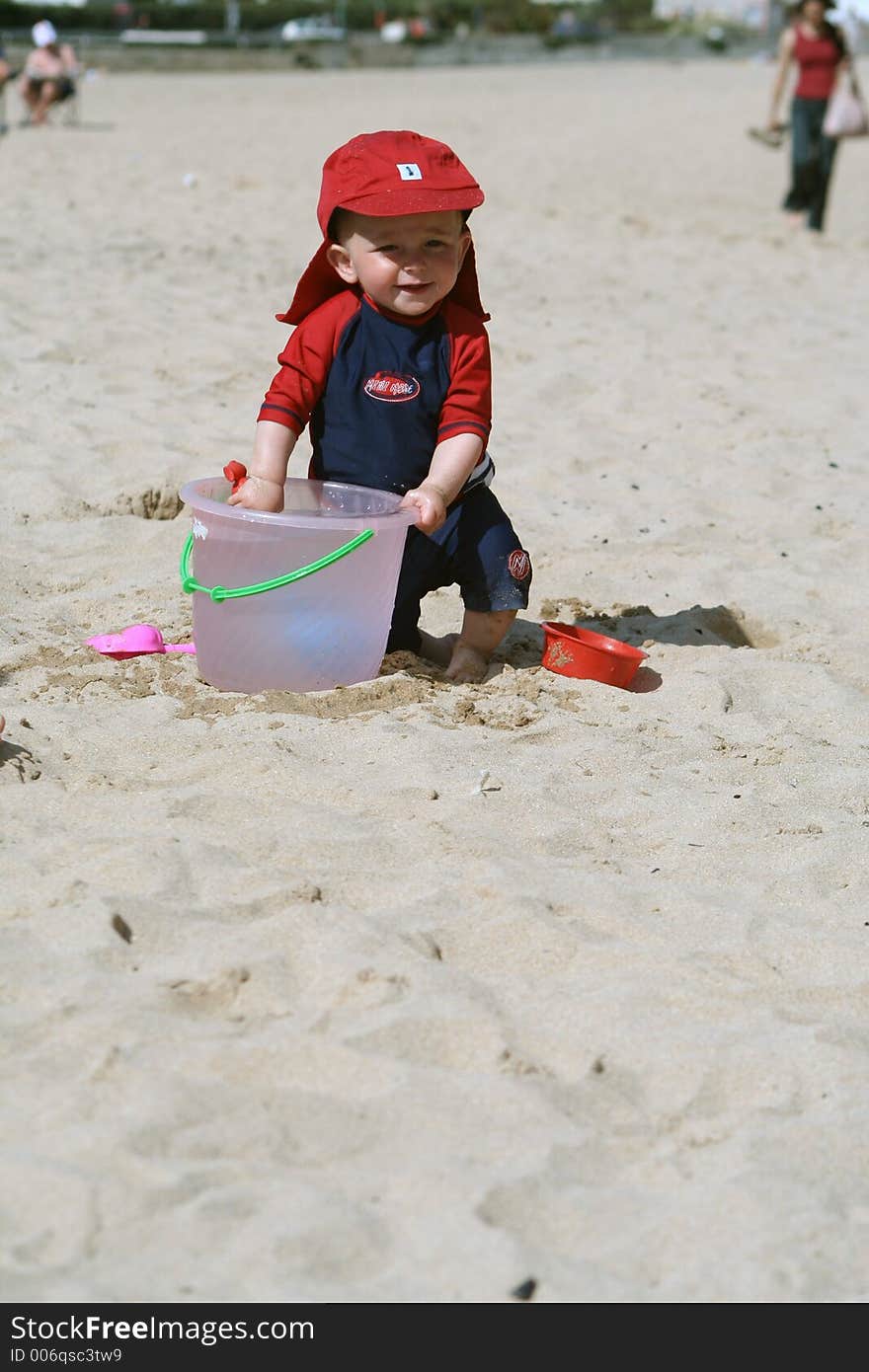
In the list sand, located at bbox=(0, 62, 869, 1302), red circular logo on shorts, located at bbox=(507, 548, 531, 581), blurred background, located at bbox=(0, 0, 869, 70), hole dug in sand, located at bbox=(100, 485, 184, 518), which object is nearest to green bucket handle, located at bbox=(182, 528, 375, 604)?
sand, located at bbox=(0, 62, 869, 1302)

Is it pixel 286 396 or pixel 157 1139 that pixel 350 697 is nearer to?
pixel 286 396

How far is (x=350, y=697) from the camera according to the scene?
3145 mm

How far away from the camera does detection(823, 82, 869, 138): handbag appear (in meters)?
10.3

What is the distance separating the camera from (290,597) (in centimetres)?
304

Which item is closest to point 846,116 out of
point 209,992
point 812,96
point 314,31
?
point 812,96

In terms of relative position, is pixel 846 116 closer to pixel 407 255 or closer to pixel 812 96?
pixel 812 96

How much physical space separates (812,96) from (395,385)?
331 inches

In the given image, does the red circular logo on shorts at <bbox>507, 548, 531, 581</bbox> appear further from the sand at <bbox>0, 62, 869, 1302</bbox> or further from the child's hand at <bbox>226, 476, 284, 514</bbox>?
the child's hand at <bbox>226, 476, 284, 514</bbox>

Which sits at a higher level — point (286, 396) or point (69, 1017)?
point (286, 396)

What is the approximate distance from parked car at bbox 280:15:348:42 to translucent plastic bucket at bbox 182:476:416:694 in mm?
35454

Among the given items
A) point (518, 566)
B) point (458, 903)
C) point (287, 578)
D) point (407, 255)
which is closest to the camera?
point (458, 903)

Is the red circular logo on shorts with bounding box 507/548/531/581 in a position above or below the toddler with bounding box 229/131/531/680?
below

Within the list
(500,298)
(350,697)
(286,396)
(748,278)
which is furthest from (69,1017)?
(748,278)
